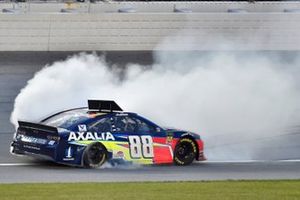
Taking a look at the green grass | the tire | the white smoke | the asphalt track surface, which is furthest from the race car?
the green grass

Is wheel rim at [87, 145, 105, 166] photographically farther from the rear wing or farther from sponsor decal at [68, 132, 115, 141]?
the rear wing

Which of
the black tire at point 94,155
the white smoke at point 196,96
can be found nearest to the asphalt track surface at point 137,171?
the black tire at point 94,155

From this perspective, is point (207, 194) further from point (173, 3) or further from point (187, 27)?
point (173, 3)

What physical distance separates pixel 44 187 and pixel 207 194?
2579 mm

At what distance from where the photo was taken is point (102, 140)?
61.4 feet

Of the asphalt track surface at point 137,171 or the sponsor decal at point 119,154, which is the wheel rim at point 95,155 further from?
the sponsor decal at point 119,154

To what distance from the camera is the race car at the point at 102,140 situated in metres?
18.3

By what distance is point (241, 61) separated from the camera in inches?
1096

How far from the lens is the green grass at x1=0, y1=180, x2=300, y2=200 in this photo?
1402 cm

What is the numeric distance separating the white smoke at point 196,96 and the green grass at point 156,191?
5.50m

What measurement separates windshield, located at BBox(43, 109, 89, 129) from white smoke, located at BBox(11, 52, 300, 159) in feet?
8.14

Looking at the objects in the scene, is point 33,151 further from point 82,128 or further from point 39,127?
point 82,128

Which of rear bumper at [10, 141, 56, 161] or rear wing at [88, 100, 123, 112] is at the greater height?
rear wing at [88, 100, 123, 112]

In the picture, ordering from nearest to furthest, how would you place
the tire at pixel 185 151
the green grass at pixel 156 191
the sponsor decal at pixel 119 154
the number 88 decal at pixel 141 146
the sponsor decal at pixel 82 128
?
the green grass at pixel 156 191 < the sponsor decal at pixel 82 128 < the sponsor decal at pixel 119 154 < the number 88 decal at pixel 141 146 < the tire at pixel 185 151
